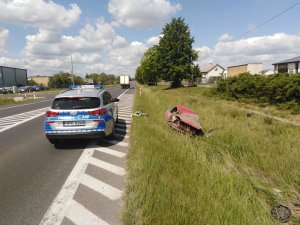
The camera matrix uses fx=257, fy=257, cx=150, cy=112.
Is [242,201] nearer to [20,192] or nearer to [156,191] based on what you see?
[156,191]

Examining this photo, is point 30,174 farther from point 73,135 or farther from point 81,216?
point 81,216

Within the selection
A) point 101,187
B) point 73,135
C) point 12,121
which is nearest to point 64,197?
point 101,187

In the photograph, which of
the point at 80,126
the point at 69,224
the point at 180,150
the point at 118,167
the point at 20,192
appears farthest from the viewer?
the point at 80,126

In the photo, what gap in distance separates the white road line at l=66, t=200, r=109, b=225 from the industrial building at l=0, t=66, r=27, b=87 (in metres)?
94.5

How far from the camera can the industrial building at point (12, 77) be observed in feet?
285

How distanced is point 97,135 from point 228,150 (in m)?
3.74

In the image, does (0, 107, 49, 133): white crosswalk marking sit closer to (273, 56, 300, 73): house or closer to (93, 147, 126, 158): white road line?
(93, 147, 126, 158): white road line

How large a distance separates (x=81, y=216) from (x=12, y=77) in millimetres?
104642

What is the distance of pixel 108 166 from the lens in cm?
604

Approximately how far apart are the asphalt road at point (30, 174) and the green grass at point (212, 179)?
4.86 ft

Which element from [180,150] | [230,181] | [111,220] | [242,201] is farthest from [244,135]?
[111,220]

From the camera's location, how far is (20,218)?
12.5ft

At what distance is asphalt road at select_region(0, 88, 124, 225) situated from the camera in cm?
403

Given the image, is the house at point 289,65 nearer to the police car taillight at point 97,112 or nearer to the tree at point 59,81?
the police car taillight at point 97,112
